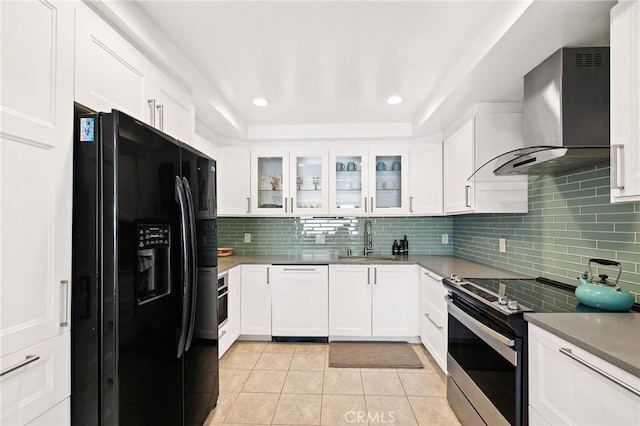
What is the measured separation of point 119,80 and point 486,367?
2.33 meters

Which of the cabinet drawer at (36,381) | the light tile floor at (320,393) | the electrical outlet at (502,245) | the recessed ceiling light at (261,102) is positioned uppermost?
the recessed ceiling light at (261,102)

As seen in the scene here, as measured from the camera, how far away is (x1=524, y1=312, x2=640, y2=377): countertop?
3.02ft

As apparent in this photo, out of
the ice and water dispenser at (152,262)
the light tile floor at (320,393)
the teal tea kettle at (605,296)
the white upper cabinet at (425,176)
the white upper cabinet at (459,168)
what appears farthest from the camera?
the white upper cabinet at (425,176)

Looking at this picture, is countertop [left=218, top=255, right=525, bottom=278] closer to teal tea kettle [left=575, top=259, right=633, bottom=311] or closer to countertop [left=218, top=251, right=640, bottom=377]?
teal tea kettle [left=575, top=259, right=633, bottom=311]

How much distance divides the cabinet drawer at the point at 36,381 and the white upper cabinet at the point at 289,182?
253 cm

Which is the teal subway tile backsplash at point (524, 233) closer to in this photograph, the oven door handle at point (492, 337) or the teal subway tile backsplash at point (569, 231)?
the teal subway tile backsplash at point (569, 231)

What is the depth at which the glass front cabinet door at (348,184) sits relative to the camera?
346 cm

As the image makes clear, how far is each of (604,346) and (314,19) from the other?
6.14 ft

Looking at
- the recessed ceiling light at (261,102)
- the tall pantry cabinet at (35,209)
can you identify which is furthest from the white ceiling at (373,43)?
the tall pantry cabinet at (35,209)

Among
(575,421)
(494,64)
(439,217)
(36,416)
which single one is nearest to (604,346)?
(575,421)

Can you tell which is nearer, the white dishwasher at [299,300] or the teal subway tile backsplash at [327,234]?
the white dishwasher at [299,300]

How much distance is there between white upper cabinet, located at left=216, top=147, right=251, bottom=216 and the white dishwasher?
84 centimetres

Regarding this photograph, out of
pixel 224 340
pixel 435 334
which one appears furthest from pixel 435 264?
pixel 224 340

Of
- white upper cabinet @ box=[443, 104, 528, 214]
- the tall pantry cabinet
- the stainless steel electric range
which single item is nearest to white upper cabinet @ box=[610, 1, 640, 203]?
the stainless steel electric range
